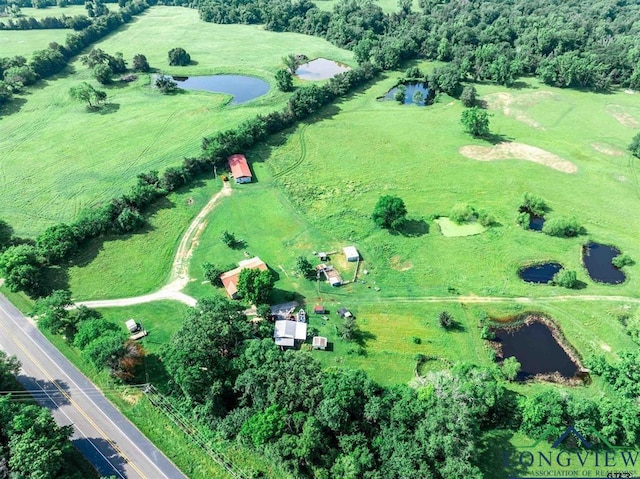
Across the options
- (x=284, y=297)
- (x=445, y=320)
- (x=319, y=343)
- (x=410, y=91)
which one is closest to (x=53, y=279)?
(x=284, y=297)

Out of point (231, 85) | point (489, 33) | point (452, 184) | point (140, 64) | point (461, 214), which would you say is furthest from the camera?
point (489, 33)

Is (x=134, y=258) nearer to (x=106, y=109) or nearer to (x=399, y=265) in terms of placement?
(x=399, y=265)

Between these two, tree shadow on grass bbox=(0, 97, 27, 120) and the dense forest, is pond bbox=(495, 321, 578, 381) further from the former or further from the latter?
Result: tree shadow on grass bbox=(0, 97, 27, 120)

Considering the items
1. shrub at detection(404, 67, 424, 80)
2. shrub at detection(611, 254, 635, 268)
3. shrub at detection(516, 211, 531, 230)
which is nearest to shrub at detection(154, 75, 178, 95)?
shrub at detection(404, 67, 424, 80)

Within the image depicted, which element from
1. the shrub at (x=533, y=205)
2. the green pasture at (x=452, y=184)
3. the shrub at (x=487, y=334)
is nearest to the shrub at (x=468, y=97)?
the green pasture at (x=452, y=184)

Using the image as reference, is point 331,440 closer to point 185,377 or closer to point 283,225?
point 185,377

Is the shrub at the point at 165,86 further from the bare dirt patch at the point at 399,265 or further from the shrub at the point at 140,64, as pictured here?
the bare dirt patch at the point at 399,265
